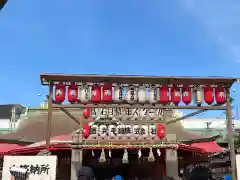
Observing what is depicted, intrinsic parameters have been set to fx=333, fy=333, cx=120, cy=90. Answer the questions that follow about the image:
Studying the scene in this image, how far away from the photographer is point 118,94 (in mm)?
11273

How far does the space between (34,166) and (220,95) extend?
660 cm

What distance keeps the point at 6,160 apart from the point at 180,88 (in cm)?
612

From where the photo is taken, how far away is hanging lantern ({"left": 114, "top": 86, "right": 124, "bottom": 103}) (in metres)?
11.2

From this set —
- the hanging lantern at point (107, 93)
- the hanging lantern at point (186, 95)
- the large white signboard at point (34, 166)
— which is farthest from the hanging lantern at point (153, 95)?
the large white signboard at point (34, 166)

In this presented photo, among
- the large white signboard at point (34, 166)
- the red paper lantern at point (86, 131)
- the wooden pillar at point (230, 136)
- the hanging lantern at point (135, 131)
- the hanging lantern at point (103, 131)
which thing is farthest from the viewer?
the hanging lantern at point (135, 131)

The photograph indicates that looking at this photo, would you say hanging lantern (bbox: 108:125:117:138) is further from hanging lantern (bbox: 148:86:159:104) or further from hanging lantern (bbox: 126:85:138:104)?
hanging lantern (bbox: 148:86:159:104)

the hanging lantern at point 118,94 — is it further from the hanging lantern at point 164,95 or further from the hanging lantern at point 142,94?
the hanging lantern at point 164,95

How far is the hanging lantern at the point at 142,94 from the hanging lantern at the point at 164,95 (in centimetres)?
56

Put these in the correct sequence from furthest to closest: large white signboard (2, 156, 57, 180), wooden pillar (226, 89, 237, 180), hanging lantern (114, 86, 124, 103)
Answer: hanging lantern (114, 86, 124, 103) < wooden pillar (226, 89, 237, 180) < large white signboard (2, 156, 57, 180)

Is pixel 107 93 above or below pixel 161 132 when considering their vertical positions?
above

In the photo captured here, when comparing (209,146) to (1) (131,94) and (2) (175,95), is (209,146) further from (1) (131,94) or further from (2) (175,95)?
(1) (131,94)

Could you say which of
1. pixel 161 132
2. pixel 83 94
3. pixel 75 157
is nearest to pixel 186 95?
pixel 161 132

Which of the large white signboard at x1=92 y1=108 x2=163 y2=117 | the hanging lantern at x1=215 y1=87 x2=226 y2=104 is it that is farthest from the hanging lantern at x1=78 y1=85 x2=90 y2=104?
the hanging lantern at x1=215 y1=87 x2=226 y2=104

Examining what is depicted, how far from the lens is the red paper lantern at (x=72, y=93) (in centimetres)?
1118
